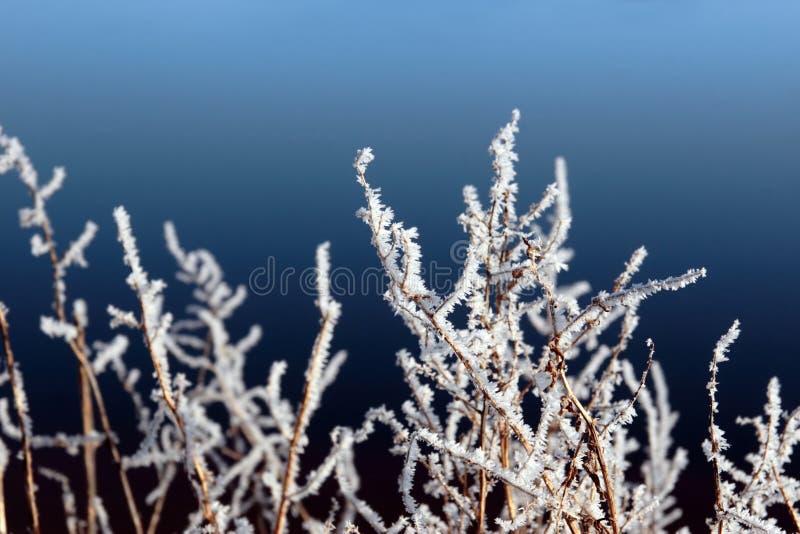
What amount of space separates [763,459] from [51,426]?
19066 mm

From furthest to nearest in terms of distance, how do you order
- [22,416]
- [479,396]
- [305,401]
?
1. [479,396]
2. [22,416]
3. [305,401]

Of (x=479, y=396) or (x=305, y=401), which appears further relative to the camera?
(x=479, y=396)

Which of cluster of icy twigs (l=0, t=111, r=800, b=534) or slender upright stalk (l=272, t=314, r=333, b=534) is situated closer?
cluster of icy twigs (l=0, t=111, r=800, b=534)

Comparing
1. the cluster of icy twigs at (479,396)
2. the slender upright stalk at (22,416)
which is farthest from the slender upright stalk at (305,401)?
the slender upright stalk at (22,416)

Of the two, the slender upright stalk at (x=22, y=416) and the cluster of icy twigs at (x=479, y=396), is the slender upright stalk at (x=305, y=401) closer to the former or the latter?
the cluster of icy twigs at (x=479, y=396)

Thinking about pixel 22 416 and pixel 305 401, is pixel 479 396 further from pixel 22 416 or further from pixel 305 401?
pixel 22 416

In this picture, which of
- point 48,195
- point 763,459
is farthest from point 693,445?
point 48,195

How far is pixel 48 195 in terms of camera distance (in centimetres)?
189

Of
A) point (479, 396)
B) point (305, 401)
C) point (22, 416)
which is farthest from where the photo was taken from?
point (479, 396)

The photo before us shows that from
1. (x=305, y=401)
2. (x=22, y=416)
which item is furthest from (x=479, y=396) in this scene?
(x=22, y=416)

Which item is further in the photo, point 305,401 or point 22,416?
point 22,416

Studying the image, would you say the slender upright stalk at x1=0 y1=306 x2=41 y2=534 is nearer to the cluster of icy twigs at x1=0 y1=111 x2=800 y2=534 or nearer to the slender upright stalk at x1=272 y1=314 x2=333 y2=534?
the cluster of icy twigs at x1=0 y1=111 x2=800 y2=534

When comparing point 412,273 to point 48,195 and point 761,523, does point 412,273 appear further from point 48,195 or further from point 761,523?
point 48,195

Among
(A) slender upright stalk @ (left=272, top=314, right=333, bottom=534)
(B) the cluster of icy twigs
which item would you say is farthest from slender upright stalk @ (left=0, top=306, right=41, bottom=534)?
(A) slender upright stalk @ (left=272, top=314, right=333, bottom=534)
